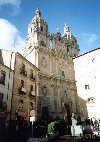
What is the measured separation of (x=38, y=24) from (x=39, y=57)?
10.2 metres

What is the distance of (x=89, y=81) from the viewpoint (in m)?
31.2

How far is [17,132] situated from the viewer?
24.1 m

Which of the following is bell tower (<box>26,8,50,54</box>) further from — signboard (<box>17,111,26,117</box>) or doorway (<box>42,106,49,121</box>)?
signboard (<box>17,111,26,117</box>)

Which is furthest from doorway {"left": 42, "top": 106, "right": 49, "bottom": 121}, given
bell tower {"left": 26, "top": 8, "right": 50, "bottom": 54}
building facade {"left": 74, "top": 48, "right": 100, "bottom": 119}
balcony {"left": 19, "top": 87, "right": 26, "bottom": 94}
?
bell tower {"left": 26, "top": 8, "right": 50, "bottom": 54}

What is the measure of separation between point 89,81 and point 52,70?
37.0 feet

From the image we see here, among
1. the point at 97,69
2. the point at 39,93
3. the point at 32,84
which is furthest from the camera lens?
the point at 39,93

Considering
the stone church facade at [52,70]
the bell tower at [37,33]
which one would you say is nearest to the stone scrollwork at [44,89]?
the stone church facade at [52,70]

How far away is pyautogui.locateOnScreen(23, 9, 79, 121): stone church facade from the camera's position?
36.5 m

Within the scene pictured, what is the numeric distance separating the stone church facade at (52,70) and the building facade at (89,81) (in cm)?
722

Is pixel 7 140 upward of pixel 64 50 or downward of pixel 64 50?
downward

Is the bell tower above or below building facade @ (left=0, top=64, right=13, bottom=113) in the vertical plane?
above

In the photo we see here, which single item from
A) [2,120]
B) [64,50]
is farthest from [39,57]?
[2,120]

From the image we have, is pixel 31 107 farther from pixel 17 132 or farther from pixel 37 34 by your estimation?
pixel 37 34

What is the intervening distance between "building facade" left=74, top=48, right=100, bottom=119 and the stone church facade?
722 cm
